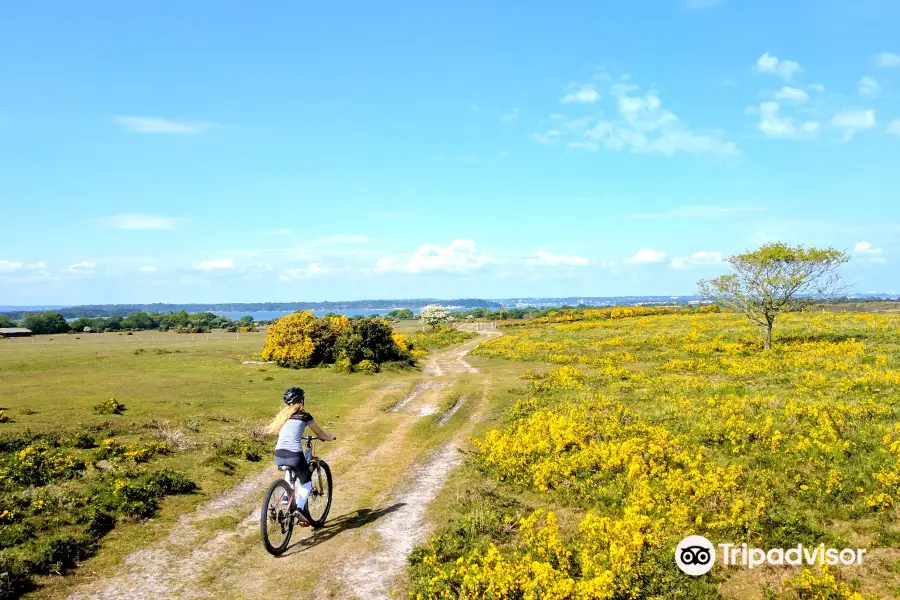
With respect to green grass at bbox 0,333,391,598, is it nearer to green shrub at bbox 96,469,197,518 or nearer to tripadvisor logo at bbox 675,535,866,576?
green shrub at bbox 96,469,197,518

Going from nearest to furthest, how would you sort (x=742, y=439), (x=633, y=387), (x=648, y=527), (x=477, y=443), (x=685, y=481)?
(x=648, y=527) < (x=685, y=481) < (x=742, y=439) < (x=477, y=443) < (x=633, y=387)

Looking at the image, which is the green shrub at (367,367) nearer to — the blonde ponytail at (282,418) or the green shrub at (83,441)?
the green shrub at (83,441)

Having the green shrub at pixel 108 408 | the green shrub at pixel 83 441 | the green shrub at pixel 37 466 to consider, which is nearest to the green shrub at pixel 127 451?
the green shrub at pixel 83 441

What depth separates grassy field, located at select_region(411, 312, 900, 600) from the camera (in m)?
9.26

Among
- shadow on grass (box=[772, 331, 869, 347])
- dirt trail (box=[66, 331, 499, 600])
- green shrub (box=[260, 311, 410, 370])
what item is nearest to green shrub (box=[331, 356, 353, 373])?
green shrub (box=[260, 311, 410, 370])

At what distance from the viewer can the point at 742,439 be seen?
658 inches

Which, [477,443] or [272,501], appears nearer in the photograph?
[272,501]

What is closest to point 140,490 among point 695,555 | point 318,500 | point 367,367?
point 318,500

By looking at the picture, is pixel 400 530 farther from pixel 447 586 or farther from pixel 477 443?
pixel 477 443

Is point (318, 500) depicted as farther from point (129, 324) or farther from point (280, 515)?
point (129, 324)

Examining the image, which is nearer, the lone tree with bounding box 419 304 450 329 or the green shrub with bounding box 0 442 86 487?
the green shrub with bounding box 0 442 86 487

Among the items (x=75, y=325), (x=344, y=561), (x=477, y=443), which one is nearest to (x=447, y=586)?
(x=344, y=561)

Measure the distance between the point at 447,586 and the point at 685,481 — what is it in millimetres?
7546

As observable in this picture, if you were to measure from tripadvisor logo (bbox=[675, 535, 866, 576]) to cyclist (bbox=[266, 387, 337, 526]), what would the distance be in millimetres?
7897
